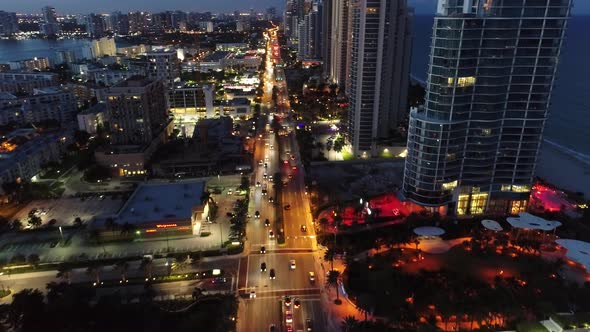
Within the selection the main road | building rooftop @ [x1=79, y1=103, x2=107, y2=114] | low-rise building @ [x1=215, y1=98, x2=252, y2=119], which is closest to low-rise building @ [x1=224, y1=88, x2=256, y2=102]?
low-rise building @ [x1=215, y1=98, x2=252, y2=119]

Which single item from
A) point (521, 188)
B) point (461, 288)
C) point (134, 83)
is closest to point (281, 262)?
point (461, 288)

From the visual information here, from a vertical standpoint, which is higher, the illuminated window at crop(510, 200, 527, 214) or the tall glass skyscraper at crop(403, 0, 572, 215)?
the tall glass skyscraper at crop(403, 0, 572, 215)

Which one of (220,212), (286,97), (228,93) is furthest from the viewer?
(286,97)

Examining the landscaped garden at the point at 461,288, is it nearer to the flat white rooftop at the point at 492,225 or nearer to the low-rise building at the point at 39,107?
the flat white rooftop at the point at 492,225

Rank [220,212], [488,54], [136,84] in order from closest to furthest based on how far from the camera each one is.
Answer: [488,54] < [220,212] < [136,84]

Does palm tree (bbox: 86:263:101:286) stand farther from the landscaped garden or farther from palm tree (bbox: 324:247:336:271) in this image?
the landscaped garden

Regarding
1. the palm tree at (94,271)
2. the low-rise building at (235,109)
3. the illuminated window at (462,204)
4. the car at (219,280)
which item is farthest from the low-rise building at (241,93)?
the car at (219,280)

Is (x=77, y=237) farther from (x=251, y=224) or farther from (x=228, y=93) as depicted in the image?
(x=228, y=93)

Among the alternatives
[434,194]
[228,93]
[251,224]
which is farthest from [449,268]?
[228,93]
